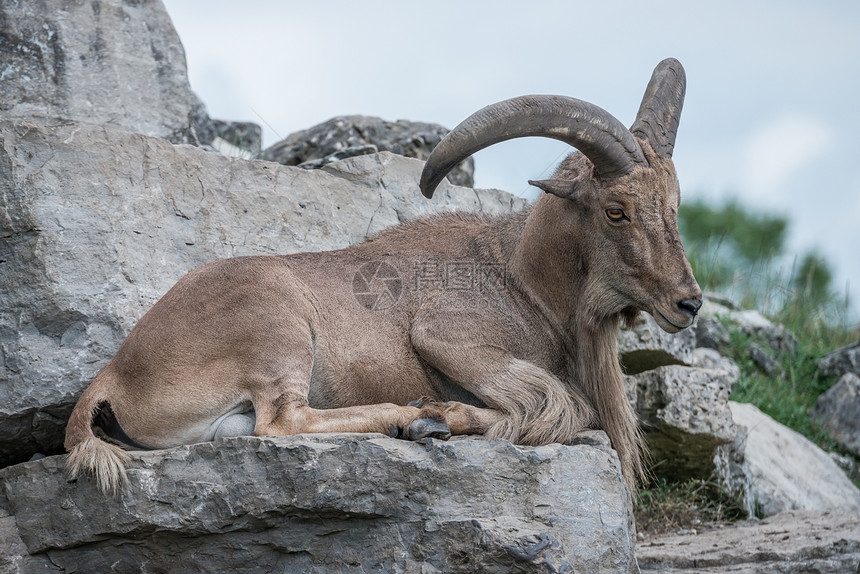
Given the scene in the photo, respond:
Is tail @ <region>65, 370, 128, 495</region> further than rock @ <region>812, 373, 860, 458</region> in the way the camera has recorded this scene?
No

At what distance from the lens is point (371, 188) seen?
8.38 metres

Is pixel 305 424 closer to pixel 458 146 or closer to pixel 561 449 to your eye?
pixel 561 449

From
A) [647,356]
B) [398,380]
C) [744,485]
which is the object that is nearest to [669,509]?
[744,485]

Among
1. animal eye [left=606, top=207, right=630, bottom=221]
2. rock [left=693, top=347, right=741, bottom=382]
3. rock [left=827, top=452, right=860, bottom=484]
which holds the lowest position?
rock [left=827, top=452, right=860, bottom=484]

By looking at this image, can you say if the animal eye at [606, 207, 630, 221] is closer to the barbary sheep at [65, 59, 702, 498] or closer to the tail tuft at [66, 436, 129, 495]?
the barbary sheep at [65, 59, 702, 498]

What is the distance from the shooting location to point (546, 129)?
231 inches

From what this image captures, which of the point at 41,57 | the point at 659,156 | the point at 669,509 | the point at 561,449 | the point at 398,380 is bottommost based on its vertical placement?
the point at 669,509

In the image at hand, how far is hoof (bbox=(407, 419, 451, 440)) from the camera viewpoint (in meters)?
5.34

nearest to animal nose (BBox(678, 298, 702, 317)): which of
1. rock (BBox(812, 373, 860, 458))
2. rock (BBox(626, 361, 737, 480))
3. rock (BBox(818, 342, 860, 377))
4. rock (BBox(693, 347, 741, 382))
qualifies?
rock (BBox(626, 361, 737, 480))

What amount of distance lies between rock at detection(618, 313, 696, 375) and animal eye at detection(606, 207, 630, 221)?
2513 millimetres

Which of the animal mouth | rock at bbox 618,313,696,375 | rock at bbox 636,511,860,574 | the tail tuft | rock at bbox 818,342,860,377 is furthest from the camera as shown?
rock at bbox 818,342,860,377

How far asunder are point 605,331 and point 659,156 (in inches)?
46.4

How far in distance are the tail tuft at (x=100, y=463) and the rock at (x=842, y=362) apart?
993 centimetres

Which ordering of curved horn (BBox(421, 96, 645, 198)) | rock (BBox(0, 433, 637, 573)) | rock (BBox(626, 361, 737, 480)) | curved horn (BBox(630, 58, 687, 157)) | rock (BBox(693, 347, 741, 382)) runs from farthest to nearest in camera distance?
1. rock (BBox(693, 347, 741, 382))
2. rock (BBox(626, 361, 737, 480))
3. curved horn (BBox(630, 58, 687, 157))
4. curved horn (BBox(421, 96, 645, 198))
5. rock (BBox(0, 433, 637, 573))
